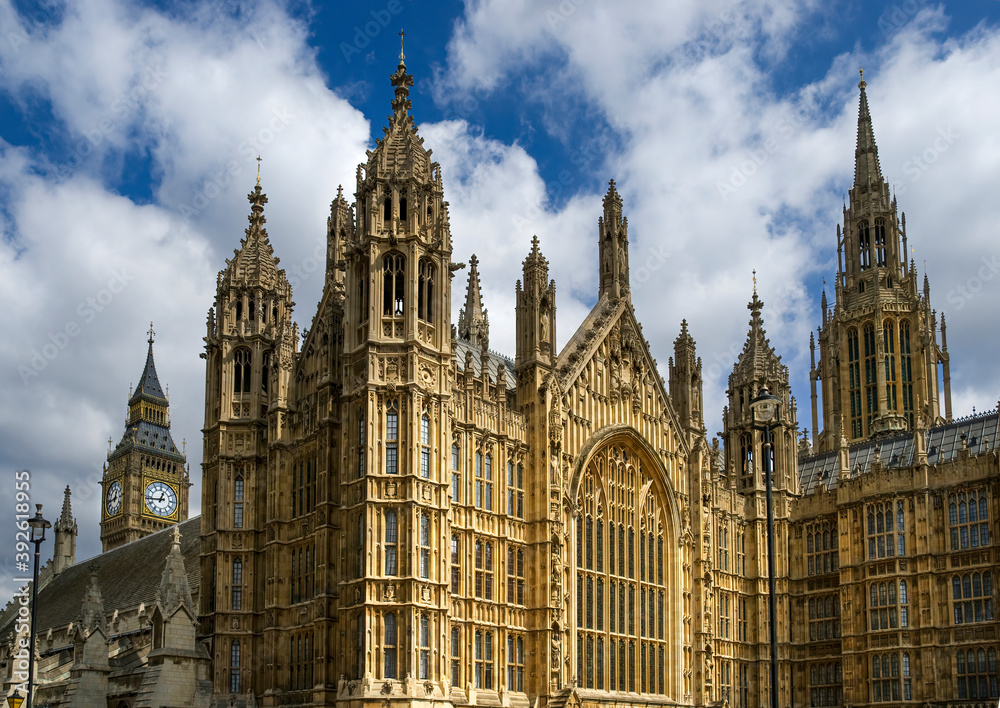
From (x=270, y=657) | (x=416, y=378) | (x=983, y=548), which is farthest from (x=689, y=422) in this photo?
(x=270, y=657)

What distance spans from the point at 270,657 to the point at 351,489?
10.8 m

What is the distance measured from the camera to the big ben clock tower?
125 metres

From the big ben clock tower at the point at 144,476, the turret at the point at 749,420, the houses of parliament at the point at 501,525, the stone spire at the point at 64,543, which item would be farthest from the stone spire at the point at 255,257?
the big ben clock tower at the point at 144,476

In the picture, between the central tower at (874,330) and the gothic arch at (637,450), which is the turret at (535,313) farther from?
the central tower at (874,330)

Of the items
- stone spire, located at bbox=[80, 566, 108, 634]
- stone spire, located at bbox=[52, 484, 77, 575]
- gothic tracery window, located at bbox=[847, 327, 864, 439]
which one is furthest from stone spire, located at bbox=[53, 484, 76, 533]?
gothic tracery window, located at bbox=[847, 327, 864, 439]

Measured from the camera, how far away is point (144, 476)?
127m

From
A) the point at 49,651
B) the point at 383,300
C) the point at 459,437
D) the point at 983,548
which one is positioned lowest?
the point at 49,651

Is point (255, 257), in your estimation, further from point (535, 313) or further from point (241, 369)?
point (535, 313)

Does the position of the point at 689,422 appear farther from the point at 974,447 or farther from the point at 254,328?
the point at 254,328

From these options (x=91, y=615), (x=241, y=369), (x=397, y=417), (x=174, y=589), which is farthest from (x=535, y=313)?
(x=91, y=615)

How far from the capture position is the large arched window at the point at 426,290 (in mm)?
55250

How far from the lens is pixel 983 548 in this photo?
2670 inches

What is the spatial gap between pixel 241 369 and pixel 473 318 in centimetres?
2300

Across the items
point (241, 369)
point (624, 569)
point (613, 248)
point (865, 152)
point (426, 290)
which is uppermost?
point (865, 152)
